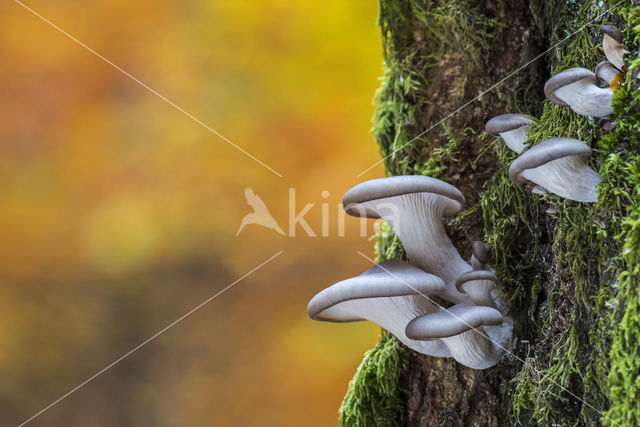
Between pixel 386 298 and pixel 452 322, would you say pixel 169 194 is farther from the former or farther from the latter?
pixel 452 322

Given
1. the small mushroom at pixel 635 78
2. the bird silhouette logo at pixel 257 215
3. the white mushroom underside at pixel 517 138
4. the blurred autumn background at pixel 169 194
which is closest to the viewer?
the small mushroom at pixel 635 78

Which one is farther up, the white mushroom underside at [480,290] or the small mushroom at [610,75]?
the small mushroom at [610,75]

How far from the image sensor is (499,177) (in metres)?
1.76

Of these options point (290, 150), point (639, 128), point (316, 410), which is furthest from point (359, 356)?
point (639, 128)

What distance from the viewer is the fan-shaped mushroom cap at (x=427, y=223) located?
62.3 inches

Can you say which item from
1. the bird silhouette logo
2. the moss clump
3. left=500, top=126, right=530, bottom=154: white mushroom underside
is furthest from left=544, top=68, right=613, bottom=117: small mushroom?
the bird silhouette logo

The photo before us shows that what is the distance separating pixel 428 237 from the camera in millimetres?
1688

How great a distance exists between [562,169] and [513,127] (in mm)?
276

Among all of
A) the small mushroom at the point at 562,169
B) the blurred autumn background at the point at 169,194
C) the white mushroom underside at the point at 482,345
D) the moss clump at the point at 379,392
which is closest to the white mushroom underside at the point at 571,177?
the small mushroom at the point at 562,169

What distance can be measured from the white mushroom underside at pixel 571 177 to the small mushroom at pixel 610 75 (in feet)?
0.66

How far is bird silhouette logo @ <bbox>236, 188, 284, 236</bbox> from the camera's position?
615 cm

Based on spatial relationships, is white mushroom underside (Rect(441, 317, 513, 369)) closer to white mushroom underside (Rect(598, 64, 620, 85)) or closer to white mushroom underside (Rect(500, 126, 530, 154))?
white mushroom underside (Rect(500, 126, 530, 154))

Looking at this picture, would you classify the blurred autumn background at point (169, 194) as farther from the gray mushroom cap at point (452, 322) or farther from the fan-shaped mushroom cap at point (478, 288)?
the gray mushroom cap at point (452, 322)

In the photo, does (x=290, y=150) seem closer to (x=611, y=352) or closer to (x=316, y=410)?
(x=316, y=410)
